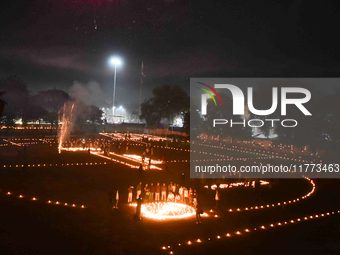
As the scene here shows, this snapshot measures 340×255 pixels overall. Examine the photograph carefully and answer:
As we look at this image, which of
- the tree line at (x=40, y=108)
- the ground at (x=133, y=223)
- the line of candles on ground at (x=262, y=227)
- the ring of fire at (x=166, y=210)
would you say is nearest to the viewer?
the ground at (x=133, y=223)

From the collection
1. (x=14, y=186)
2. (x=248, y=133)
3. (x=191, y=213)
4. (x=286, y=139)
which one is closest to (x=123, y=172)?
(x=14, y=186)

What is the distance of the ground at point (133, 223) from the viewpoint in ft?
32.4

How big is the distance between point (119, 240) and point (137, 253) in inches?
49.2

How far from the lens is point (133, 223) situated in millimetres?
12023

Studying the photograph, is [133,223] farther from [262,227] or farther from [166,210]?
[262,227]

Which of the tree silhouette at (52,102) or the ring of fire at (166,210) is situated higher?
the tree silhouette at (52,102)

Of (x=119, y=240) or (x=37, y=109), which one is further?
(x=37, y=109)

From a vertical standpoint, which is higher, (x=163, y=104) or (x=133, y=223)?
(x=163, y=104)

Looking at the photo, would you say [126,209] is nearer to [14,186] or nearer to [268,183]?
[14,186]

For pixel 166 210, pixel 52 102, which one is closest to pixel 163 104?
pixel 52 102

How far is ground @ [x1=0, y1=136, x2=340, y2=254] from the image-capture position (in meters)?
9.88

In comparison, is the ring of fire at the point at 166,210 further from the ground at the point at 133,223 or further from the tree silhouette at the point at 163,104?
the tree silhouette at the point at 163,104

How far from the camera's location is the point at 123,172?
920 inches

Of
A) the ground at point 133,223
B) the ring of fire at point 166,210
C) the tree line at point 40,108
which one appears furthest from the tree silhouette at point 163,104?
the ring of fire at point 166,210
